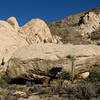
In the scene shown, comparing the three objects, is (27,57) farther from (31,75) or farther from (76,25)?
(76,25)

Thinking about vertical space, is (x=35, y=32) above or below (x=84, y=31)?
below

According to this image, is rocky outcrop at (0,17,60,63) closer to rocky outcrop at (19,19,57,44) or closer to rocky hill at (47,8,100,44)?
rocky outcrop at (19,19,57,44)

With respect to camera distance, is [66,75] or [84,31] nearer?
[66,75]

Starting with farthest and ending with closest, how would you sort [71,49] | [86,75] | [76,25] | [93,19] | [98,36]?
[76,25] → [93,19] → [98,36] → [71,49] → [86,75]

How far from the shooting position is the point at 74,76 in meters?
12.2

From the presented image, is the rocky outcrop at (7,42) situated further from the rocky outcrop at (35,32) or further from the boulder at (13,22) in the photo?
the boulder at (13,22)

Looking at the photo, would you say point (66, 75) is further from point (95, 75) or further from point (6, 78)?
point (6, 78)

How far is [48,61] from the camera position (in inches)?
500

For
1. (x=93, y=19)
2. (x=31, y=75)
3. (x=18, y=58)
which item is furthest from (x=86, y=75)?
(x=93, y=19)

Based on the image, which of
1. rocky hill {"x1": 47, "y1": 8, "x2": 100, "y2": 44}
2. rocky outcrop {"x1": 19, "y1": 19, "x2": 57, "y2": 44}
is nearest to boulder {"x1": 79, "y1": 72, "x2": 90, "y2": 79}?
rocky outcrop {"x1": 19, "y1": 19, "x2": 57, "y2": 44}

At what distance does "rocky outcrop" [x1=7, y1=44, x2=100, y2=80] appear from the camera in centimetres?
1241

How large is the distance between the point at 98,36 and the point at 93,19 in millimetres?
10804

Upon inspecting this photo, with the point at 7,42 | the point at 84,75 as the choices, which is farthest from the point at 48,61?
the point at 7,42

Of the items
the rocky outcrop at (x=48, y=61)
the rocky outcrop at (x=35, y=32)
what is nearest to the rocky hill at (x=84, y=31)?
the rocky outcrop at (x=35, y=32)
